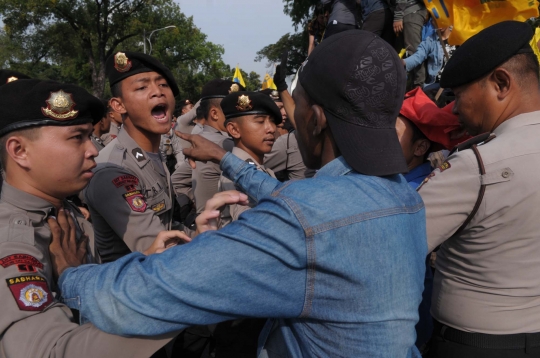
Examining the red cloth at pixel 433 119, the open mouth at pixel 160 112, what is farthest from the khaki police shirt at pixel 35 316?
the red cloth at pixel 433 119

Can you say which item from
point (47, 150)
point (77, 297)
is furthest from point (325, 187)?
point (47, 150)

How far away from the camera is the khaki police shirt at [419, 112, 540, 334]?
182cm

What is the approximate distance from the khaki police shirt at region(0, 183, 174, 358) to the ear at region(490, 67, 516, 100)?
1.87 metres

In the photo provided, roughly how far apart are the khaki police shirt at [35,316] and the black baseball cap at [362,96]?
2.59 feet

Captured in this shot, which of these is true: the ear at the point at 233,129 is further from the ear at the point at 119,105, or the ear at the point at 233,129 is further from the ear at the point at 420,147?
the ear at the point at 420,147

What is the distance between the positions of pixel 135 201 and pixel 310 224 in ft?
5.14

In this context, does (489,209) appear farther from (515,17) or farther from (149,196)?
(515,17)

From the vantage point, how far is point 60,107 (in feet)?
6.25

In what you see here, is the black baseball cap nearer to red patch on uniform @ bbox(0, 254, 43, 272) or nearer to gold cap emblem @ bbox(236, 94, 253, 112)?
red patch on uniform @ bbox(0, 254, 43, 272)

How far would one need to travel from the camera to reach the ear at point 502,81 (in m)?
2.06

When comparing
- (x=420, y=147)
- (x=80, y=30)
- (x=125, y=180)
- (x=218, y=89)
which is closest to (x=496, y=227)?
(x=420, y=147)

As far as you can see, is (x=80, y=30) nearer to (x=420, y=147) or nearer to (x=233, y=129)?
(x=233, y=129)

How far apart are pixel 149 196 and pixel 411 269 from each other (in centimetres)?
197

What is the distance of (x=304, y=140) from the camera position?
152 cm
